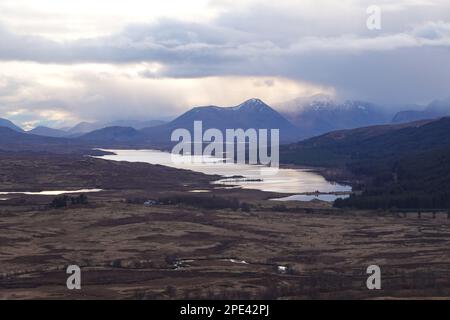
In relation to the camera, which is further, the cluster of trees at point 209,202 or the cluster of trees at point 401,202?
the cluster of trees at point 209,202

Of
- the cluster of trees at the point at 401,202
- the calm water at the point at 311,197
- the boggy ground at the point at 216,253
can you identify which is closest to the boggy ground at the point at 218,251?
the boggy ground at the point at 216,253

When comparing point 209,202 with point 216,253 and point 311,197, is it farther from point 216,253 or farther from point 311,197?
point 216,253

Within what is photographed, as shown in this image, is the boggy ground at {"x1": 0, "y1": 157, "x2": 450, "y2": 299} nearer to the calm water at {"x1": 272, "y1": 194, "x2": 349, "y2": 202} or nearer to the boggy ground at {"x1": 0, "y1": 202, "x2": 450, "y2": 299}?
the boggy ground at {"x1": 0, "y1": 202, "x2": 450, "y2": 299}

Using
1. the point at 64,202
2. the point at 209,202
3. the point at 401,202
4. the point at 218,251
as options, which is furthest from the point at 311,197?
the point at 218,251

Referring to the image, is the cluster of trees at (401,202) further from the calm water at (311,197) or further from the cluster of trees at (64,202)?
the cluster of trees at (64,202)

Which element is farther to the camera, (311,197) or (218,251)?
(311,197)

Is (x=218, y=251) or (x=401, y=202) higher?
(x=401, y=202)

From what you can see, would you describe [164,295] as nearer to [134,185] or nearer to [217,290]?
[217,290]
